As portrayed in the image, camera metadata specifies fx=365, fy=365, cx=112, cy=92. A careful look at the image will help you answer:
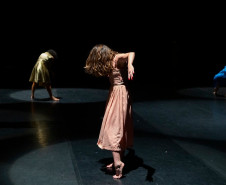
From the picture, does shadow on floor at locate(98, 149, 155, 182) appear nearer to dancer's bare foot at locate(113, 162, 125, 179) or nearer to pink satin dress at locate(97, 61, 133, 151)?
dancer's bare foot at locate(113, 162, 125, 179)

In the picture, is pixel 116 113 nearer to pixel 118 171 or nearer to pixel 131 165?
pixel 118 171

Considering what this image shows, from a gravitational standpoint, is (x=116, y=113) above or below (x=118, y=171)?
above

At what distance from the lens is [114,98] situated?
13.1 ft

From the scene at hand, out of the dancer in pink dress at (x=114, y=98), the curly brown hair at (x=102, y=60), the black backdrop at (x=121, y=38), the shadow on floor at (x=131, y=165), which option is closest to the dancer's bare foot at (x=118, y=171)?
the dancer in pink dress at (x=114, y=98)

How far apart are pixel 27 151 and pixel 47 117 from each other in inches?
88.8

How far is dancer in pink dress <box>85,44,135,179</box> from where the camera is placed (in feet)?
12.6

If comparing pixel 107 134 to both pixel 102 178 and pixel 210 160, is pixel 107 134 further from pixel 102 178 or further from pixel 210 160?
pixel 210 160

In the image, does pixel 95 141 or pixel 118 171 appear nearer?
pixel 118 171

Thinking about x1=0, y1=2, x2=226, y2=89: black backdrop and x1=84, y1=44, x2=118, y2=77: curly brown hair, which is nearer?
x1=84, y1=44, x2=118, y2=77: curly brown hair

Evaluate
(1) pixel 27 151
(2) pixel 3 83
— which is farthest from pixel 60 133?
(2) pixel 3 83

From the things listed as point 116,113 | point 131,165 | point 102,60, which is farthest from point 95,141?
point 102,60

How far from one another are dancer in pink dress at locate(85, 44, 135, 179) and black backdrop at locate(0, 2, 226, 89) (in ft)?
30.3

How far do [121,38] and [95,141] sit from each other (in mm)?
10527

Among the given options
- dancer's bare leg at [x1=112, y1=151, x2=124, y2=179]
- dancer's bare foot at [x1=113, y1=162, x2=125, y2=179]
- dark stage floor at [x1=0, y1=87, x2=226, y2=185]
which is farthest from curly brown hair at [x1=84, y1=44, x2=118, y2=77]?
dark stage floor at [x1=0, y1=87, x2=226, y2=185]
